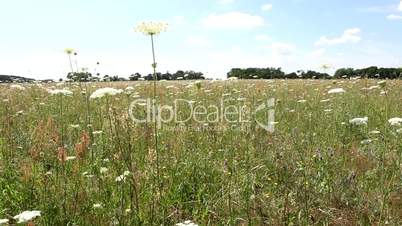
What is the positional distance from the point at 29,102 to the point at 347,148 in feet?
23.1

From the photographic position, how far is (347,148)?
226 inches

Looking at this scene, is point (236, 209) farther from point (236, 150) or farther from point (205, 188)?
point (236, 150)

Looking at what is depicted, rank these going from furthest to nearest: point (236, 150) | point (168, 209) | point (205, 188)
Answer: point (236, 150)
point (205, 188)
point (168, 209)

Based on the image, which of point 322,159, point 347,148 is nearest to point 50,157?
point 322,159
